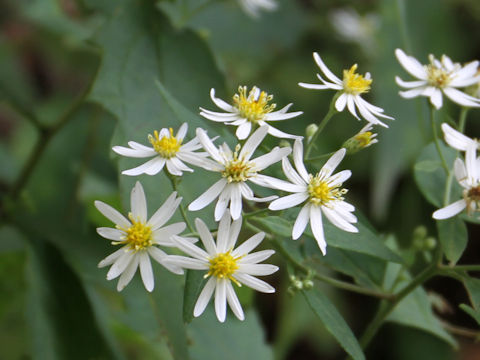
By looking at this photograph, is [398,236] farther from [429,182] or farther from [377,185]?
[429,182]

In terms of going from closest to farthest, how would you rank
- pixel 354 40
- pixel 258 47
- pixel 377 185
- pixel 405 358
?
pixel 377 185 < pixel 405 358 < pixel 258 47 < pixel 354 40

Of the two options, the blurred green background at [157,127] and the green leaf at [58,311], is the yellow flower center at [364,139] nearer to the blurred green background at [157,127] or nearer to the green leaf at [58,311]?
the blurred green background at [157,127]

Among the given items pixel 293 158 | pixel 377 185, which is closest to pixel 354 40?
pixel 377 185

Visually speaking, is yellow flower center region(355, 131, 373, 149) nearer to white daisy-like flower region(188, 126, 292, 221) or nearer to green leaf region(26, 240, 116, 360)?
white daisy-like flower region(188, 126, 292, 221)

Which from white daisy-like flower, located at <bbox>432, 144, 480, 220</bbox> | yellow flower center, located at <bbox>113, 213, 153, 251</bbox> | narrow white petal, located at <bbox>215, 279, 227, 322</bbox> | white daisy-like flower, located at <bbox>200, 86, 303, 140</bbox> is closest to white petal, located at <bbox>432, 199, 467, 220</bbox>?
white daisy-like flower, located at <bbox>432, 144, 480, 220</bbox>

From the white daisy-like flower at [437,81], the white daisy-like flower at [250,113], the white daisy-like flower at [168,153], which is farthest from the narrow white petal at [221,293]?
the white daisy-like flower at [437,81]

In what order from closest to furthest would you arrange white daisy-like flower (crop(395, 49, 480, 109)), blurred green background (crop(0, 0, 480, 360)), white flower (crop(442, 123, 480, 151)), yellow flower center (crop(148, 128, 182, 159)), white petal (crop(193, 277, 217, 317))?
white petal (crop(193, 277, 217, 317)) < yellow flower center (crop(148, 128, 182, 159)) < white flower (crop(442, 123, 480, 151)) < white daisy-like flower (crop(395, 49, 480, 109)) < blurred green background (crop(0, 0, 480, 360))
